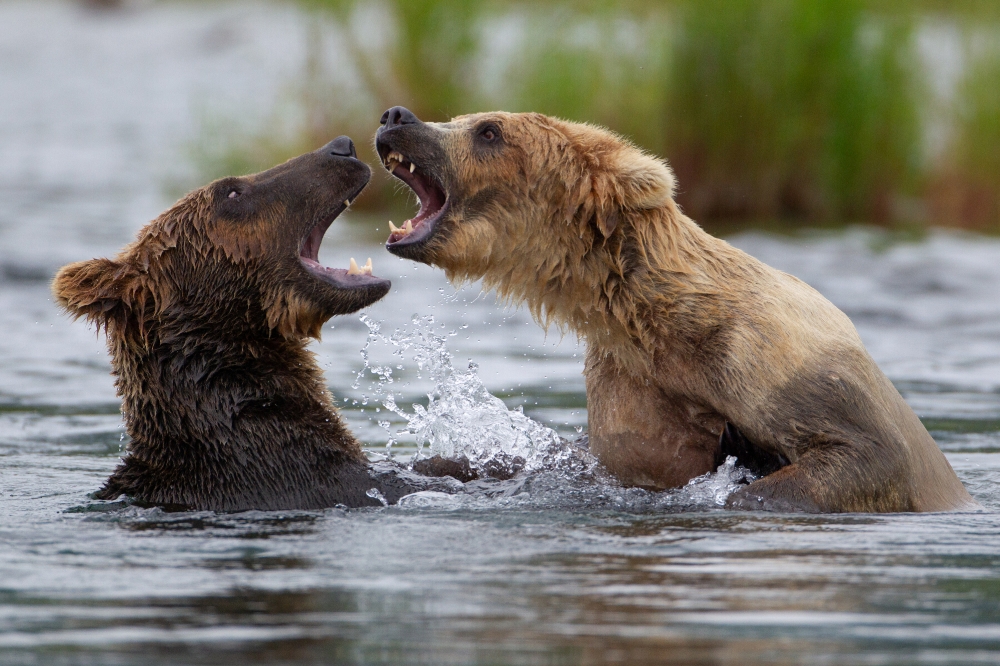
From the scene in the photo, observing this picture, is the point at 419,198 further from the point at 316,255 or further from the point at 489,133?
the point at 316,255

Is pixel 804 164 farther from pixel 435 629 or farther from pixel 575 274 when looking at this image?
pixel 435 629

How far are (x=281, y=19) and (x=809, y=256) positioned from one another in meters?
21.6

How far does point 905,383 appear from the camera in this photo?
33.0 ft

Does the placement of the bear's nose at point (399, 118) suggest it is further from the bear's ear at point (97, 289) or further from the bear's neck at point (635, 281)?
the bear's ear at point (97, 289)

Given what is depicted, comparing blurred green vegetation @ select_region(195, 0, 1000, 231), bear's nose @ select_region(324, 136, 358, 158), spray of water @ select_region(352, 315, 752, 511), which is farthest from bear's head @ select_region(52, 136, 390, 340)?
blurred green vegetation @ select_region(195, 0, 1000, 231)

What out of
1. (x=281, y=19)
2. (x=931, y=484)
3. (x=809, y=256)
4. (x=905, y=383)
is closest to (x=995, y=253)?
(x=809, y=256)

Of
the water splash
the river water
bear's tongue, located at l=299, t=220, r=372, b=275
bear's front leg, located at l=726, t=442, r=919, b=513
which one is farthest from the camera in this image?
the water splash

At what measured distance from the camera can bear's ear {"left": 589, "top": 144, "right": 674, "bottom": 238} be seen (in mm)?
6039

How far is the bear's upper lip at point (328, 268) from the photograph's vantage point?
21.0 feet

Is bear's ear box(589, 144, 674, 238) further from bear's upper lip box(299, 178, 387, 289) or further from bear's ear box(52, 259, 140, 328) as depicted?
bear's ear box(52, 259, 140, 328)

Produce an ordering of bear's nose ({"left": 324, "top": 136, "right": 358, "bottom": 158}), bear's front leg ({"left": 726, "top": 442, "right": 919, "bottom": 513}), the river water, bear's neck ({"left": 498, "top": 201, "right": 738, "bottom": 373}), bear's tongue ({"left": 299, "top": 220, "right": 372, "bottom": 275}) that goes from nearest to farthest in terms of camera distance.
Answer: the river water → bear's front leg ({"left": 726, "top": 442, "right": 919, "bottom": 513}) → bear's neck ({"left": 498, "top": 201, "right": 738, "bottom": 373}) → bear's tongue ({"left": 299, "top": 220, "right": 372, "bottom": 275}) → bear's nose ({"left": 324, "top": 136, "right": 358, "bottom": 158})

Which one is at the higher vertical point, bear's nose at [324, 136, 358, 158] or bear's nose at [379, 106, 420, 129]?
bear's nose at [379, 106, 420, 129]

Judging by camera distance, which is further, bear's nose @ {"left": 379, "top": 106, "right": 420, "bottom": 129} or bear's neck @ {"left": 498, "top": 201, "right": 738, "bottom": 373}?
bear's nose @ {"left": 379, "top": 106, "right": 420, "bottom": 129}

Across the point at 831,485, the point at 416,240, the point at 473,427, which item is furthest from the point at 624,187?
the point at 473,427
